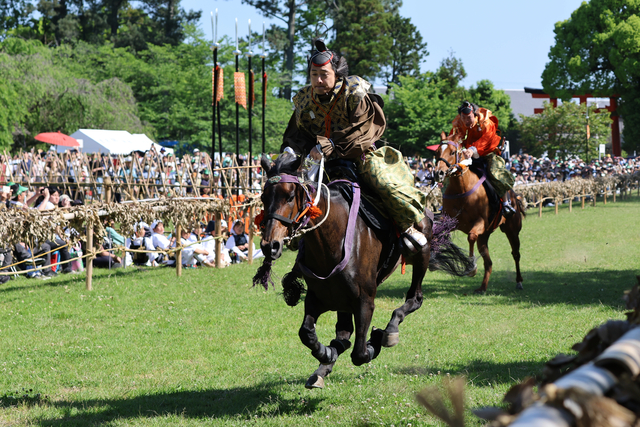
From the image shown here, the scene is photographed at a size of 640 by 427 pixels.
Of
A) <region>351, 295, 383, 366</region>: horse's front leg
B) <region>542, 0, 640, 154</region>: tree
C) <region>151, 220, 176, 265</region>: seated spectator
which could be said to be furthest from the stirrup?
<region>542, 0, 640, 154</region>: tree

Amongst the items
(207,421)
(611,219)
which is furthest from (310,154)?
(611,219)

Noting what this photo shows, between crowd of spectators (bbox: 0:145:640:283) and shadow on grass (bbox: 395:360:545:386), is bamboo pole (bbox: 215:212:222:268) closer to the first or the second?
crowd of spectators (bbox: 0:145:640:283)

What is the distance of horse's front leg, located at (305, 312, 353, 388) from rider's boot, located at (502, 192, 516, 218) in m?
6.16

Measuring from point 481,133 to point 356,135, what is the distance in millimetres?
5650

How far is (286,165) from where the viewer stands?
4605 millimetres

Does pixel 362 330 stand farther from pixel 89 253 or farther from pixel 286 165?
pixel 89 253

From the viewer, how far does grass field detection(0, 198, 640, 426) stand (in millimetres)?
5244

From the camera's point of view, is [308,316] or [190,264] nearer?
[308,316]

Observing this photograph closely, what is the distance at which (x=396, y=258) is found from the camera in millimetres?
5809

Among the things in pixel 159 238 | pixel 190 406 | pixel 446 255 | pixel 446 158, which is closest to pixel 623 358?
pixel 190 406

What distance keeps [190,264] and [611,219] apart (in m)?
16.8

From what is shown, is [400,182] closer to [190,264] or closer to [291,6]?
[190,264]

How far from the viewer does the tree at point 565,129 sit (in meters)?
40.3

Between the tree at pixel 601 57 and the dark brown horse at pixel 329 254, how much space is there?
146ft
